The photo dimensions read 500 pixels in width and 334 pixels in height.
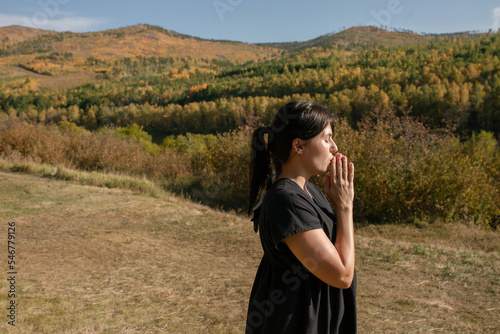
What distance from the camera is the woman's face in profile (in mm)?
1545

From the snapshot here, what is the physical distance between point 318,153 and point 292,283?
0.57 meters

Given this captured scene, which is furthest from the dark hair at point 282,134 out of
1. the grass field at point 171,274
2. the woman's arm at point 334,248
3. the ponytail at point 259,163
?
the grass field at point 171,274

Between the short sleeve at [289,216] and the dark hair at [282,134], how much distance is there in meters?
0.27

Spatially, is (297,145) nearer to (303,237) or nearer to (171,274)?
(303,237)

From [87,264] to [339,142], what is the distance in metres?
10.1

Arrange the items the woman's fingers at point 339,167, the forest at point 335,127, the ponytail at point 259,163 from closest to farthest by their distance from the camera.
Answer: the woman's fingers at point 339,167, the ponytail at point 259,163, the forest at point 335,127

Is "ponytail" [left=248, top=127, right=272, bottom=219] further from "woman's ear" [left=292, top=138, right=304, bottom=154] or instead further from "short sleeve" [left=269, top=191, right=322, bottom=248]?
"short sleeve" [left=269, top=191, right=322, bottom=248]

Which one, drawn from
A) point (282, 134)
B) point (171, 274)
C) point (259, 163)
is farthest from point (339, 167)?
point (171, 274)

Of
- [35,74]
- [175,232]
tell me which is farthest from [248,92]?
[175,232]

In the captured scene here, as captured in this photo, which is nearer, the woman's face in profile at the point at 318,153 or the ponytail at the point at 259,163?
the woman's face in profile at the point at 318,153

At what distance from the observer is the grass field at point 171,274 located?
3818 mm

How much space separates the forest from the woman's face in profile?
0.34 m

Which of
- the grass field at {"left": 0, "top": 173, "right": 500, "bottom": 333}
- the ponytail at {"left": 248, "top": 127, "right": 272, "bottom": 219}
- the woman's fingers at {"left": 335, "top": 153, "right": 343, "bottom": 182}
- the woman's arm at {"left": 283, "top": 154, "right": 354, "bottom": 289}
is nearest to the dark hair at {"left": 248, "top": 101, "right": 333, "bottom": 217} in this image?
the ponytail at {"left": 248, "top": 127, "right": 272, "bottom": 219}

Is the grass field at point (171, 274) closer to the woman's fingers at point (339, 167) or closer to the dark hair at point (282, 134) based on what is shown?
the dark hair at point (282, 134)
